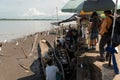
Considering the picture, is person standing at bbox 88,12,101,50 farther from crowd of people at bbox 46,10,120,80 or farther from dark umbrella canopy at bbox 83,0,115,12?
dark umbrella canopy at bbox 83,0,115,12

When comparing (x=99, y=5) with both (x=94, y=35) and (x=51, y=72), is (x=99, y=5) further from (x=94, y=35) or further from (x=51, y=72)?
(x=51, y=72)

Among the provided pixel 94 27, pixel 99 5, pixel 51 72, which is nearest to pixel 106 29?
pixel 99 5

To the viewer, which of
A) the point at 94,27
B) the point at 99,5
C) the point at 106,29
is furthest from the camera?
the point at 94,27

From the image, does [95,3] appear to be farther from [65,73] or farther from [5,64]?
[5,64]

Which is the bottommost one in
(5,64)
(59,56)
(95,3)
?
(5,64)

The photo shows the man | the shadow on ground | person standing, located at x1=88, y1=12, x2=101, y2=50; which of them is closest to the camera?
the man

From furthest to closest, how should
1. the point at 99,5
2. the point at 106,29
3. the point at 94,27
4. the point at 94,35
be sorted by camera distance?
the point at 94,35, the point at 94,27, the point at 106,29, the point at 99,5

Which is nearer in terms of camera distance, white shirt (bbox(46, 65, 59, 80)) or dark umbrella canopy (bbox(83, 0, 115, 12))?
dark umbrella canopy (bbox(83, 0, 115, 12))

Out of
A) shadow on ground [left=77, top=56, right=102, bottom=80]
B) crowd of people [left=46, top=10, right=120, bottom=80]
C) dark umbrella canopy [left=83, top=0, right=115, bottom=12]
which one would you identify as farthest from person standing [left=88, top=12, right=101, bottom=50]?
dark umbrella canopy [left=83, top=0, right=115, bottom=12]

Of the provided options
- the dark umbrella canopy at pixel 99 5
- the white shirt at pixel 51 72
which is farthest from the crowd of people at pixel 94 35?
the dark umbrella canopy at pixel 99 5

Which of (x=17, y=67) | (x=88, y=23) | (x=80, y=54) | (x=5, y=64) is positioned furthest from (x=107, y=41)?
(x=5, y=64)

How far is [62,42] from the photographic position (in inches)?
758

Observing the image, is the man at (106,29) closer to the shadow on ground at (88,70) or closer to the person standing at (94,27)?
the shadow on ground at (88,70)

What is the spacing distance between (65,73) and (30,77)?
402 centimetres
